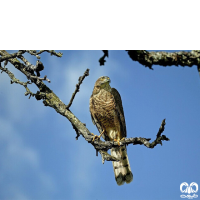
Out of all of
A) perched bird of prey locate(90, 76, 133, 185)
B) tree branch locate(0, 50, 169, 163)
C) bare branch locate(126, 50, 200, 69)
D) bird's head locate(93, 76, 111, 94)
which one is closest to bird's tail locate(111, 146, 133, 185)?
perched bird of prey locate(90, 76, 133, 185)

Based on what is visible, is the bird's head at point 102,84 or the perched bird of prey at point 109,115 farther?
the bird's head at point 102,84

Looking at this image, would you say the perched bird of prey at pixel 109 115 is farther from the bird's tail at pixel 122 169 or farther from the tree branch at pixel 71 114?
the tree branch at pixel 71 114

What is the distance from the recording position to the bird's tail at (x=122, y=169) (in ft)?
20.5

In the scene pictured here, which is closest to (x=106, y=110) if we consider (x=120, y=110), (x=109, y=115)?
(x=109, y=115)

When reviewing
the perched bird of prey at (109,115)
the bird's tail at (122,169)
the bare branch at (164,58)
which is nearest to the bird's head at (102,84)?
the perched bird of prey at (109,115)

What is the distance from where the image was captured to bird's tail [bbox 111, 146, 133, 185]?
624cm

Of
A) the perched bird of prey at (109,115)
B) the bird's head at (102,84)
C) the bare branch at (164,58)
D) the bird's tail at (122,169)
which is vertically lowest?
the bare branch at (164,58)

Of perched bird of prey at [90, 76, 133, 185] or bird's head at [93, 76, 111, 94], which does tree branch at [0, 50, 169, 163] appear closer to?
perched bird of prey at [90, 76, 133, 185]

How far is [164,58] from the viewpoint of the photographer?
1.81m

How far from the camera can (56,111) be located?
439 centimetres

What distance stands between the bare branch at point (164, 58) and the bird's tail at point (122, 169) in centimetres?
460

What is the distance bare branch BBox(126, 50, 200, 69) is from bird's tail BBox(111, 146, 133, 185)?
460 centimetres
